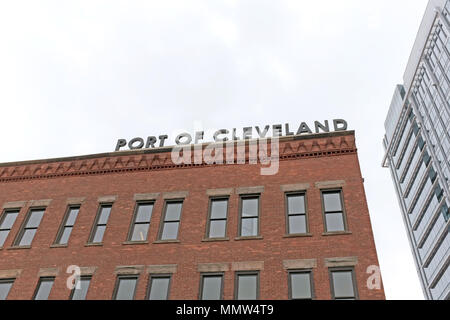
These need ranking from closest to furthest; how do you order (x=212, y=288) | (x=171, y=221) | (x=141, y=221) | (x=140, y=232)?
(x=212, y=288) → (x=140, y=232) → (x=171, y=221) → (x=141, y=221)

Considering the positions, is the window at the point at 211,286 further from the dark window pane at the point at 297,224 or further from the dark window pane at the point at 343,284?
the dark window pane at the point at 343,284

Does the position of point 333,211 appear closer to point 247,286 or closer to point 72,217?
point 247,286

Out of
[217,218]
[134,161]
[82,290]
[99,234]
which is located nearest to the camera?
[82,290]

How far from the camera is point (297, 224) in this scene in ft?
53.2

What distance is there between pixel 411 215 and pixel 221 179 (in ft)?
200

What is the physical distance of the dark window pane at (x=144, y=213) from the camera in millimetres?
17969

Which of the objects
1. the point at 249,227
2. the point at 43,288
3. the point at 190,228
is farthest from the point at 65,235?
the point at 249,227

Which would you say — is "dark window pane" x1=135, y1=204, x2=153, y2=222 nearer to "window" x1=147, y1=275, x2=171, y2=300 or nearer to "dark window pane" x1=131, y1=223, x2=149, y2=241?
"dark window pane" x1=131, y1=223, x2=149, y2=241

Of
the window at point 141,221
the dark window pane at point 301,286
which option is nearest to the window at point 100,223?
the window at point 141,221

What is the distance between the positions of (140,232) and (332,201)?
28.6 ft

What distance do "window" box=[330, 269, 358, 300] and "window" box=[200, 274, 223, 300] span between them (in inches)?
168

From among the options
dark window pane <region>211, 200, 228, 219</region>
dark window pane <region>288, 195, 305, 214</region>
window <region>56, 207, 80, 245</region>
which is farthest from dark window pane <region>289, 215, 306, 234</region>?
window <region>56, 207, 80, 245</region>

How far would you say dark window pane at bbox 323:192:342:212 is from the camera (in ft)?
53.9

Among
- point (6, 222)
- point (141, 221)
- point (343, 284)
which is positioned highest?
point (6, 222)
